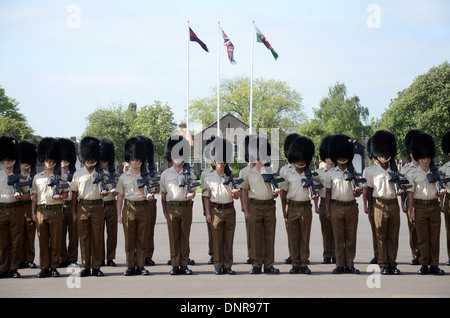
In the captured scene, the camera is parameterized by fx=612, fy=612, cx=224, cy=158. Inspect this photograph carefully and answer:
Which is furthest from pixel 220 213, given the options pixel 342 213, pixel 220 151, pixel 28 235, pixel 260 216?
pixel 28 235

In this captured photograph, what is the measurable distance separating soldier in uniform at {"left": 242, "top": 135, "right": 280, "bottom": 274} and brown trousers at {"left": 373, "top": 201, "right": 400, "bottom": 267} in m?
1.57

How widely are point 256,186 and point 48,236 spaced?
10.6 feet

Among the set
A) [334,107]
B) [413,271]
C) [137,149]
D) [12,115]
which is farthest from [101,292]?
[334,107]

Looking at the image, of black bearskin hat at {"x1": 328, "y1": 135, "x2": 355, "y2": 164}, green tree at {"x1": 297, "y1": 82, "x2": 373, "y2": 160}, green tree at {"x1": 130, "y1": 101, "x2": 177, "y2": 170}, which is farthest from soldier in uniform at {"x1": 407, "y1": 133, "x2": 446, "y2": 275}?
green tree at {"x1": 297, "y1": 82, "x2": 373, "y2": 160}

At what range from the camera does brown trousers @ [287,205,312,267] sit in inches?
367

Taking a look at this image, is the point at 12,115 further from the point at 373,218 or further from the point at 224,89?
the point at 373,218

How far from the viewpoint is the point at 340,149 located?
990 cm

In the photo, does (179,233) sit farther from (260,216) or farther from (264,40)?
(264,40)

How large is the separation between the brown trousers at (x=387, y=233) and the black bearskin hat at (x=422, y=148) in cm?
102

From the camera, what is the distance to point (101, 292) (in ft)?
25.5

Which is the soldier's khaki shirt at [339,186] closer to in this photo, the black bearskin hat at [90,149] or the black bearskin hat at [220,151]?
the black bearskin hat at [220,151]

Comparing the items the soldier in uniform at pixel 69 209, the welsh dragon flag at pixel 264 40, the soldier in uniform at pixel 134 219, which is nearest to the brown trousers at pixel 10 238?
the soldier in uniform at pixel 69 209

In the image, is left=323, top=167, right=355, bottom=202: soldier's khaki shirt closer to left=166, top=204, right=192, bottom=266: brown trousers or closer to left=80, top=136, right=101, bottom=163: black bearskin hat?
left=166, top=204, right=192, bottom=266: brown trousers

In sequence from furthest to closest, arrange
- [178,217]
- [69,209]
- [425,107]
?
1. [425,107]
2. [69,209]
3. [178,217]
